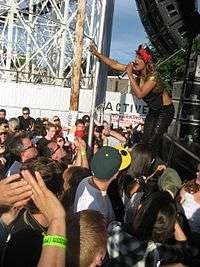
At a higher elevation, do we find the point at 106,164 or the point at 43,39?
the point at 43,39

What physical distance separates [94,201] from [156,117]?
3.05 m

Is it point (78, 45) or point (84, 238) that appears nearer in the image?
point (84, 238)

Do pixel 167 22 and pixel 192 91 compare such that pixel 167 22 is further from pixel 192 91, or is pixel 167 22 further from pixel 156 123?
pixel 156 123

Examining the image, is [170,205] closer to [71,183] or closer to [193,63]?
[71,183]

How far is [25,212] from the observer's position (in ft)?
9.25

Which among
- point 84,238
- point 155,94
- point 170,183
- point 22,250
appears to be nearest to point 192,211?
point 170,183

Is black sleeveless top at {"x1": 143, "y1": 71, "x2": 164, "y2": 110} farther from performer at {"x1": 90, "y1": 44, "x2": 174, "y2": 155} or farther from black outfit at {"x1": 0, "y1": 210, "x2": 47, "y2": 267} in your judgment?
black outfit at {"x1": 0, "y1": 210, "x2": 47, "y2": 267}

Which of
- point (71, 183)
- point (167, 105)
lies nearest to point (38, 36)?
point (167, 105)

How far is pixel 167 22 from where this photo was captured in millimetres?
11898

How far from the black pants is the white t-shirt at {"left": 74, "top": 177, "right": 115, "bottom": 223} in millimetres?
2772

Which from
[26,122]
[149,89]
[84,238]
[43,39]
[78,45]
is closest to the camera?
[84,238]

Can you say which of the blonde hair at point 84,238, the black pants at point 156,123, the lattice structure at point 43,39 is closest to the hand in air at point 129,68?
the black pants at point 156,123

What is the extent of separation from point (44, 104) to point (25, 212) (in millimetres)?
18012

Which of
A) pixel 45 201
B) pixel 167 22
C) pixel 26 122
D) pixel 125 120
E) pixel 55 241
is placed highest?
pixel 167 22
